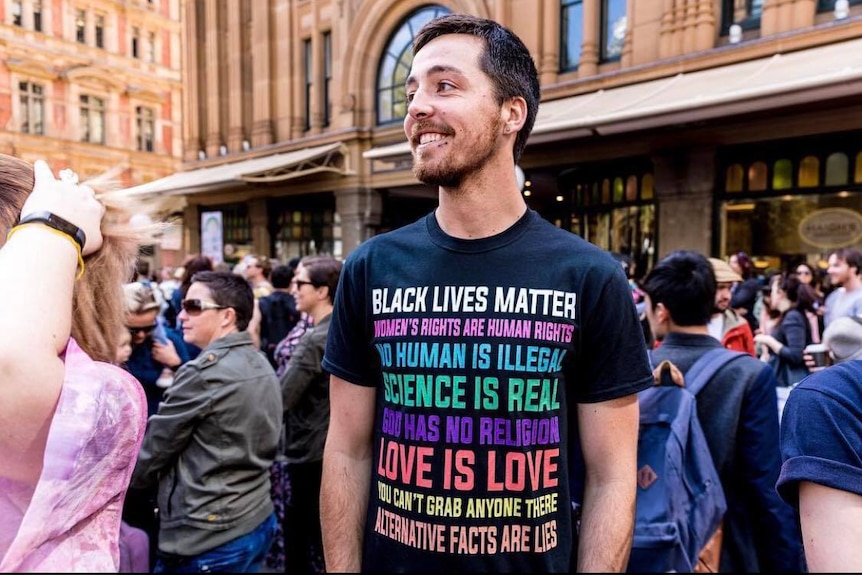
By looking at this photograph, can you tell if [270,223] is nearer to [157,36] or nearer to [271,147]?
[271,147]

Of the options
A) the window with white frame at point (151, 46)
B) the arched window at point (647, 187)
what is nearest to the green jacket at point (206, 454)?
the arched window at point (647, 187)

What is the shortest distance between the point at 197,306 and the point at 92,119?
60.2 ft

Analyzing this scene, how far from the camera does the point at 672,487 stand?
6.82 feet

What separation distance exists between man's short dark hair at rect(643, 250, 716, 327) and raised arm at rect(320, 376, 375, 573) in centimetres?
162

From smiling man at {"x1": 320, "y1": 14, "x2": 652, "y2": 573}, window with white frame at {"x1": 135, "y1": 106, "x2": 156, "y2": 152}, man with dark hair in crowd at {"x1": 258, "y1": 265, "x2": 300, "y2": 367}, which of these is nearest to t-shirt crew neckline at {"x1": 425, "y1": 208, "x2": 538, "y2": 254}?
smiling man at {"x1": 320, "y1": 14, "x2": 652, "y2": 573}

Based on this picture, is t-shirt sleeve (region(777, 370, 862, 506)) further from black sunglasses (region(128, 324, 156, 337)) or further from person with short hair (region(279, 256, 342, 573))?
black sunglasses (region(128, 324, 156, 337))

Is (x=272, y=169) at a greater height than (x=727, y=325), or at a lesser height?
greater

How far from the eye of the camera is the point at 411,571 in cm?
143

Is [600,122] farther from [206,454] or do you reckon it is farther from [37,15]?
[37,15]

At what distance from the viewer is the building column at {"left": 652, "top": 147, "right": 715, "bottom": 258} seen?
9172 mm

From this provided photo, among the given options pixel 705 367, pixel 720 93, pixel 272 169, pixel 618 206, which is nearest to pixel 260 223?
pixel 272 169

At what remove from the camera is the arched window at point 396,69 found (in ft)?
45.3

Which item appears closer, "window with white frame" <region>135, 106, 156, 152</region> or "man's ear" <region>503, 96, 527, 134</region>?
"man's ear" <region>503, 96, 527, 134</region>

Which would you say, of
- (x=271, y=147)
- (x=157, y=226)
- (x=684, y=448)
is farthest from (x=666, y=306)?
(x=271, y=147)
